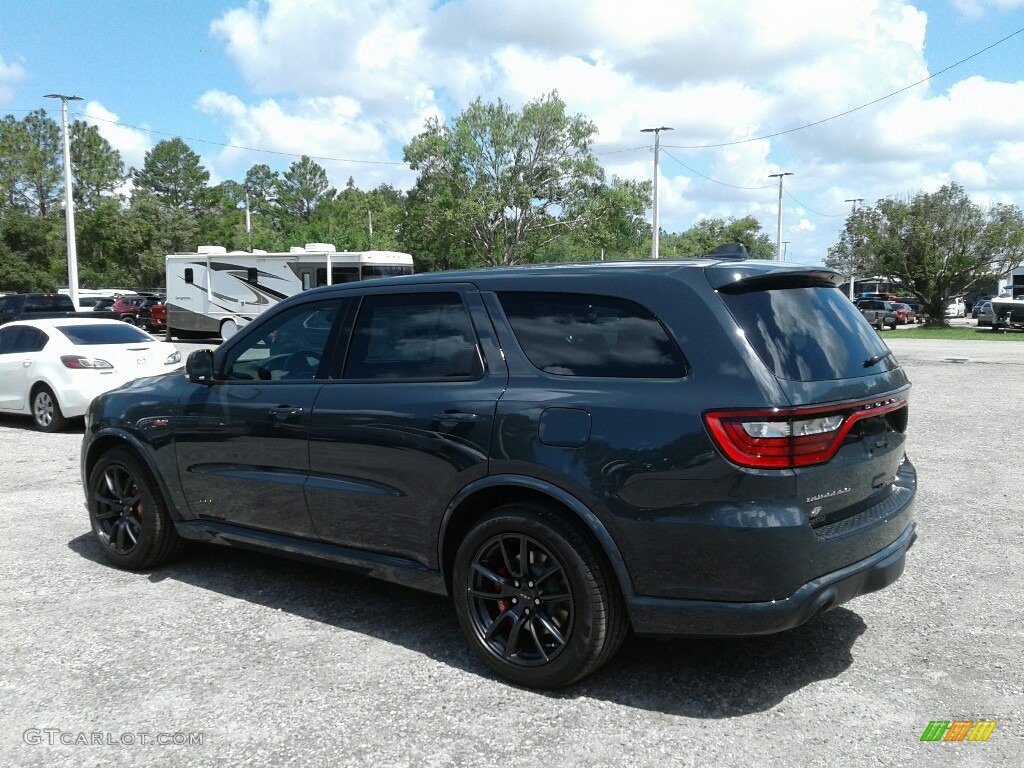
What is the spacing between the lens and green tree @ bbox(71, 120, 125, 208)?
86.8 m

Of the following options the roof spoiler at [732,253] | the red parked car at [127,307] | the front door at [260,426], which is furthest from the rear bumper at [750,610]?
the red parked car at [127,307]

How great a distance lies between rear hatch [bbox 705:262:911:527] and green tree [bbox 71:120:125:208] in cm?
9434

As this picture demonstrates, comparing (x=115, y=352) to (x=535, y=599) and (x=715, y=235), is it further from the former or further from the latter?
(x=715, y=235)

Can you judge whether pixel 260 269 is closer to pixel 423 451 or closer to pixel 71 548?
pixel 71 548

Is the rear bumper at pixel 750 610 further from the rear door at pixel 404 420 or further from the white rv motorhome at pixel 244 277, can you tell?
the white rv motorhome at pixel 244 277

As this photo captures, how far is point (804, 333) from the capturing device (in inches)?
140

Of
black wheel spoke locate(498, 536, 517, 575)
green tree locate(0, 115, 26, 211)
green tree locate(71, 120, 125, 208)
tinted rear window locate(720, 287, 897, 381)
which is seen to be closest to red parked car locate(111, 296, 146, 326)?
green tree locate(0, 115, 26, 211)

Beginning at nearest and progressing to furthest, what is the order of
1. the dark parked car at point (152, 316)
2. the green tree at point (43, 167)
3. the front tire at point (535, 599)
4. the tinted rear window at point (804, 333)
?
1. the tinted rear window at point (804, 333)
2. the front tire at point (535, 599)
3. the dark parked car at point (152, 316)
4. the green tree at point (43, 167)

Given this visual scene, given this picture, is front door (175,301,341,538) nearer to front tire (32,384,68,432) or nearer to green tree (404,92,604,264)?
front tire (32,384,68,432)

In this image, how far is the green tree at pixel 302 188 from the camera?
Answer: 10762 centimetres

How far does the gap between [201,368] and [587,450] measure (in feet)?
8.13

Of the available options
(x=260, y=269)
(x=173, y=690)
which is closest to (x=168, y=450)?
(x=173, y=690)

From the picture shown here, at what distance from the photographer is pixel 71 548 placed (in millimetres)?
5840

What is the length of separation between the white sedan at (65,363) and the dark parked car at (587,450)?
7331 mm
